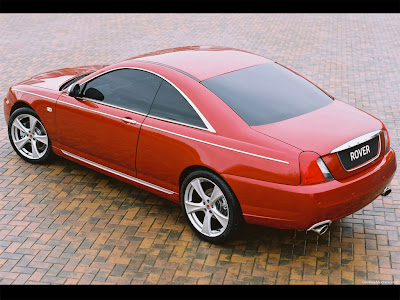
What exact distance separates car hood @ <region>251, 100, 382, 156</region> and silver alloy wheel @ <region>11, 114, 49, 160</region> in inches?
125

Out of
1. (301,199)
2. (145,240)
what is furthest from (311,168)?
(145,240)

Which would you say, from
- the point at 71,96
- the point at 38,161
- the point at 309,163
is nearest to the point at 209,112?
the point at 309,163

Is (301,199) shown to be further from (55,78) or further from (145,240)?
(55,78)

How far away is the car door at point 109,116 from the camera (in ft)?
19.6

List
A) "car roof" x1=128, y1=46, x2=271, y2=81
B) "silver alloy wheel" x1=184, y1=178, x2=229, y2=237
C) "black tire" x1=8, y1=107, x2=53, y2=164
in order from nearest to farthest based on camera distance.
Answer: "silver alloy wheel" x1=184, y1=178, x2=229, y2=237 < "car roof" x1=128, y1=46, x2=271, y2=81 < "black tire" x1=8, y1=107, x2=53, y2=164

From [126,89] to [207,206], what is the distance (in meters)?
1.60

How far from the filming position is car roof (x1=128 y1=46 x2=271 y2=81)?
19.2ft

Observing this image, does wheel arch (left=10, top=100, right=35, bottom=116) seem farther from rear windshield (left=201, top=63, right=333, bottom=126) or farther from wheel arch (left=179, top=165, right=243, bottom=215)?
rear windshield (left=201, top=63, right=333, bottom=126)

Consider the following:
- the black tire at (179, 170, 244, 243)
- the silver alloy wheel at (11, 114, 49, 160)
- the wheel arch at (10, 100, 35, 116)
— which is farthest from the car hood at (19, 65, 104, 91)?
the black tire at (179, 170, 244, 243)

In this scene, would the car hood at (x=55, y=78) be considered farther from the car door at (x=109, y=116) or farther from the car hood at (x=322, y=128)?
the car hood at (x=322, y=128)

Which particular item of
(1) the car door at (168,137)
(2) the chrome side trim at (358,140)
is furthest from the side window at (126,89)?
(2) the chrome side trim at (358,140)

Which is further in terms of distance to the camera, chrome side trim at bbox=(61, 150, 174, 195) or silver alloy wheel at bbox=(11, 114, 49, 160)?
silver alloy wheel at bbox=(11, 114, 49, 160)

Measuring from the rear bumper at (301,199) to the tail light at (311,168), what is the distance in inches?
2.0

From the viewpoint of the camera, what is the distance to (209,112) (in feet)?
17.7
